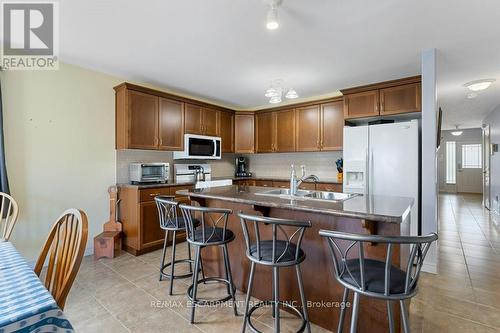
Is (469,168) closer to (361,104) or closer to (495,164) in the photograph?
(495,164)

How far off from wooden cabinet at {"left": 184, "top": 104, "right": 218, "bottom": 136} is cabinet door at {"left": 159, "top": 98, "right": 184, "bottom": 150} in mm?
143

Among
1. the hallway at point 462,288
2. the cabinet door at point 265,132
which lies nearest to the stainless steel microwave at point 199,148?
the cabinet door at point 265,132

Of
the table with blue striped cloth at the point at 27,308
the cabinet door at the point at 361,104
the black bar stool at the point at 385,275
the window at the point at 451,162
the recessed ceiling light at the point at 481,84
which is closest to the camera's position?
the table with blue striped cloth at the point at 27,308

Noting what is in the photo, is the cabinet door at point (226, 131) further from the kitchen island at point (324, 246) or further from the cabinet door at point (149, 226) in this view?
the kitchen island at point (324, 246)

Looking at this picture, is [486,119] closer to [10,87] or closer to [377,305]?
[377,305]

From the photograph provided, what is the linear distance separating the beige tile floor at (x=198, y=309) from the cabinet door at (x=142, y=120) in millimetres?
1558

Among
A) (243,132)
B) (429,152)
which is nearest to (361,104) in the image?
(429,152)

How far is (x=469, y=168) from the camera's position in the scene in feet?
30.9

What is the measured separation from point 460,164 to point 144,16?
11.5 metres

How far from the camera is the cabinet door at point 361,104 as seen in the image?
11.9 feet

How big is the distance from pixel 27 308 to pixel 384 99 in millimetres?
4013

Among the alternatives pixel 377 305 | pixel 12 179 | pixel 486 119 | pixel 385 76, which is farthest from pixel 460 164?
pixel 12 179

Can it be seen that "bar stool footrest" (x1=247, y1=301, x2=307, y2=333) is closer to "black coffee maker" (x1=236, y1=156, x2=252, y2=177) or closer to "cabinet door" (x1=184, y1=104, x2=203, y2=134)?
"cabinet door" (x1=184, y1=104, x2=203, y2=134)
